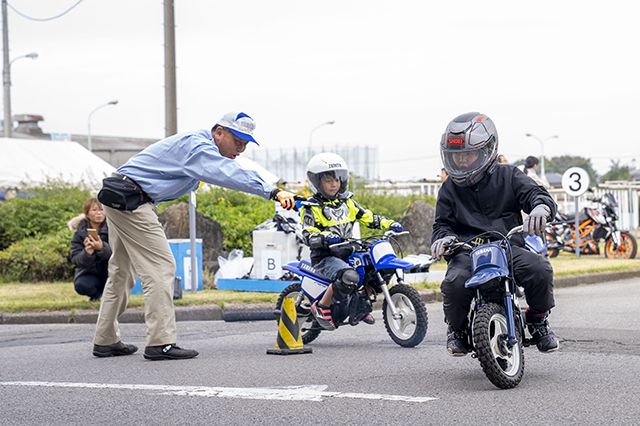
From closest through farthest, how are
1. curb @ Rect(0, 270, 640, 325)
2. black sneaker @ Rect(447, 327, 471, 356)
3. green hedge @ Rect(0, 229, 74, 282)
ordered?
black sneaker @ Rect(447, 327, 471, 356)
curb @ Rect(0, 270, 640, 325)
green hedge @ Rect(0, 229, 74, 282)

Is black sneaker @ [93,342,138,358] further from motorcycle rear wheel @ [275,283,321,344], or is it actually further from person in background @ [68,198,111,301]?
person in background @ [68,198,111,301]

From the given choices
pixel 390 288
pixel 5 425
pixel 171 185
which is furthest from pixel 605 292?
pixel 5 425

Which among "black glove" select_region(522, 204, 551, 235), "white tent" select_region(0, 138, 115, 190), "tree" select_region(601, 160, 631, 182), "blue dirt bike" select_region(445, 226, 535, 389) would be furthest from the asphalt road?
"tree" select_region(601, 160, 631, 182)

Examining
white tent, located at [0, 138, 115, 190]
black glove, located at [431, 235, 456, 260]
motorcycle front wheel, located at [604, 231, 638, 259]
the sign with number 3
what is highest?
white tent, located at [0, 138, 115, 190]

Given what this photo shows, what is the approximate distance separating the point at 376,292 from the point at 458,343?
2.53 metres

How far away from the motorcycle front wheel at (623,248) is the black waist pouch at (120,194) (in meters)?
15.2

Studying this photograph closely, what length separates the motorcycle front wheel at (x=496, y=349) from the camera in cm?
633

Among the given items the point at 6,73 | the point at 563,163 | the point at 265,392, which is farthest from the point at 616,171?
the point at 265,392

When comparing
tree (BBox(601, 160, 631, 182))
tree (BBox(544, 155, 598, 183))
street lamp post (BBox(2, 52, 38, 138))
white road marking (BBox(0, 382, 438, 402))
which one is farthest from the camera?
tree (BBox(544, 155, 598, 183))

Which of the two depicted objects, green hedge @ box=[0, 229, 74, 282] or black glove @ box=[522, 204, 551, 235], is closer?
black glove @ box=[522, 204, 551, 235]

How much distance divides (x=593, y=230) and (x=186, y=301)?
11.8m

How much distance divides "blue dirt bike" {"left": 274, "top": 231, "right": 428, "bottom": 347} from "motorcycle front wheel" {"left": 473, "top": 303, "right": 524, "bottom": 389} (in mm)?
2349

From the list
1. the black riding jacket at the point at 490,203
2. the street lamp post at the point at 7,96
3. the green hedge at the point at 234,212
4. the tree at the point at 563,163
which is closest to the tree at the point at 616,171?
the tree at the point at 563,163

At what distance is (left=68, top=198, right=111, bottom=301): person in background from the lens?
40.9ft
